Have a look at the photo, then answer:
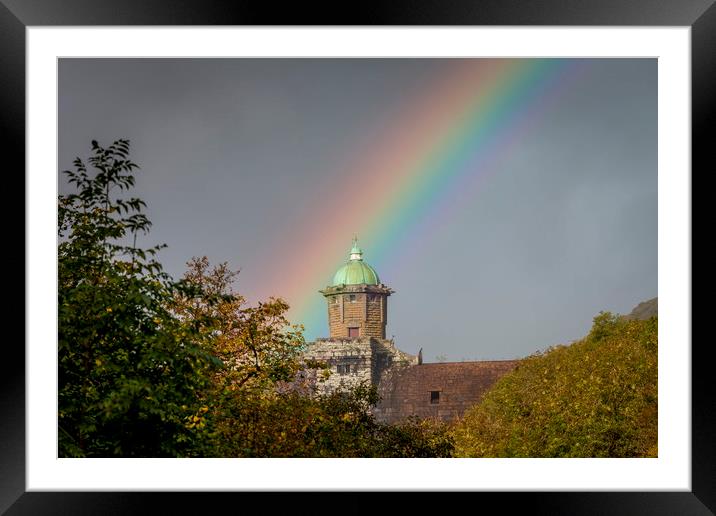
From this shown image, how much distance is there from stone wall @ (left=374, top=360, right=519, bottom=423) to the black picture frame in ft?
45.7

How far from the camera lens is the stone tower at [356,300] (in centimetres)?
1811

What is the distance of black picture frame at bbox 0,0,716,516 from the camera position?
2.21 m

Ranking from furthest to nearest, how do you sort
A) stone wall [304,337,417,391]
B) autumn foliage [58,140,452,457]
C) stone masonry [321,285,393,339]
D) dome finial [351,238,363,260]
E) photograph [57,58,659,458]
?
1. dome finial [351,238,363,260]
2. stone masonry [321,285,393,339]
3. stone wall [304,337,417,391]
4. photograph [57,58,659,458]
5. autumn foliage [58,140,452,457]

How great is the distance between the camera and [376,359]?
18.2 m

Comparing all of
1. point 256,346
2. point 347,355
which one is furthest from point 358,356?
point 256,346

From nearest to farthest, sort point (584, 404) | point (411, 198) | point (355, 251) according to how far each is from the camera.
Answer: point (584, 404)
point (355, 251)
point (411, 198)

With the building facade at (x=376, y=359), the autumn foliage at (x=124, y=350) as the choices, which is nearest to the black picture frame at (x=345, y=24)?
the autumn foliage at (x=124, y=350)

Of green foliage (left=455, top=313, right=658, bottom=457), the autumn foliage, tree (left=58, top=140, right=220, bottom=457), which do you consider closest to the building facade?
green foliage (left=455, top=313, right=658, bottom=457)

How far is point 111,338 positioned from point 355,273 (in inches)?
548

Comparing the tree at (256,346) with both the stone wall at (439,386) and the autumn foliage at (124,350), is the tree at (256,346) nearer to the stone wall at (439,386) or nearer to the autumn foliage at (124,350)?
the autumn foliage at (124,350)

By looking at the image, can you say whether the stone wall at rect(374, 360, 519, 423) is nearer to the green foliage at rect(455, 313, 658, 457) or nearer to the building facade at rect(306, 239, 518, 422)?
the building facade at rect(306, 239, 518, 422)

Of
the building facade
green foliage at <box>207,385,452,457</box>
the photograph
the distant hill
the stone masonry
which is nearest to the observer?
green foliage at <box>207,385,452,457</box>

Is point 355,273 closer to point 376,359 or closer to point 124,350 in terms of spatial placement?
point 376,359

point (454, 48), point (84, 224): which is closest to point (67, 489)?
point (454, 48)
